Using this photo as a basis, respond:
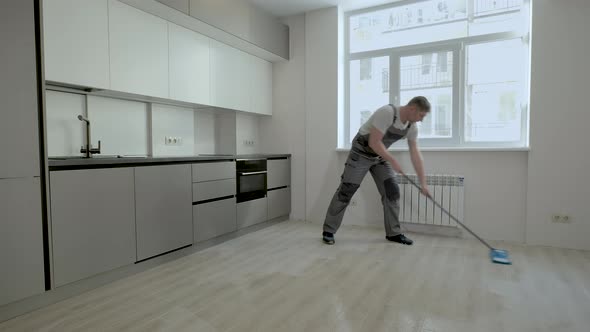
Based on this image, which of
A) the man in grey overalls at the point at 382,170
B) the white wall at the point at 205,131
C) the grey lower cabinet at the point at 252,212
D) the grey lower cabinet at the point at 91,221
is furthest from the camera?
the white wall at the point at 205,131

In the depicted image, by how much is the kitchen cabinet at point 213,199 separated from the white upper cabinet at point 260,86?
1125 millimetres

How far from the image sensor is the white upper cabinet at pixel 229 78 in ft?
12.0

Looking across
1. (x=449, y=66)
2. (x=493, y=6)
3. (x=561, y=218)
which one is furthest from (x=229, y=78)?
(x=561, y=218)

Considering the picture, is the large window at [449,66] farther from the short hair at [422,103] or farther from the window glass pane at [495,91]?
the short hair at [422,103]

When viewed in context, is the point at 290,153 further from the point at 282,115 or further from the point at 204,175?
the point at 204,175

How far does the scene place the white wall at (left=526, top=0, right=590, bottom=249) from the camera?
297 centimetres

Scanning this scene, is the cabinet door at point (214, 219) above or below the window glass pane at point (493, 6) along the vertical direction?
below

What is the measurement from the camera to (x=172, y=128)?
3594 millimetres

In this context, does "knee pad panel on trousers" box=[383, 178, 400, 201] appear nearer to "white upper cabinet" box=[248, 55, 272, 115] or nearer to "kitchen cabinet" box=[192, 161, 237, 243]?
"kitchen cabinet" box=[192, 161, 237, 243]

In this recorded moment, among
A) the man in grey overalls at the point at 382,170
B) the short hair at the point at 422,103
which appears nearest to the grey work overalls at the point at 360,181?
the man in grey overalls at the point at 382,170

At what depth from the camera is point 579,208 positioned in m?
3.00

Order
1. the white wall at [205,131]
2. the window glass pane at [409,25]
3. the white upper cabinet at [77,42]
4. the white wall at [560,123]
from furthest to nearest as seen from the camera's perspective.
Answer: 1. the white wall at [205,131]
2. the window glass pane at [409,25]
3. the white wall at [560,123]
4. the white upper cabinet at [77,42]

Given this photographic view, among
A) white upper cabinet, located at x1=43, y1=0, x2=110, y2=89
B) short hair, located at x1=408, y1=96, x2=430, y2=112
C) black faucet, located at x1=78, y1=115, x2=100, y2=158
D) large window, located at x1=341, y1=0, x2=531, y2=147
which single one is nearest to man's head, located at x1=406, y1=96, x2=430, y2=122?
short hair, located at x1=408, y1=96, x2=430, y2=112

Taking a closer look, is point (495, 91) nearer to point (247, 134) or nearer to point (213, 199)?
point (247, 134)
